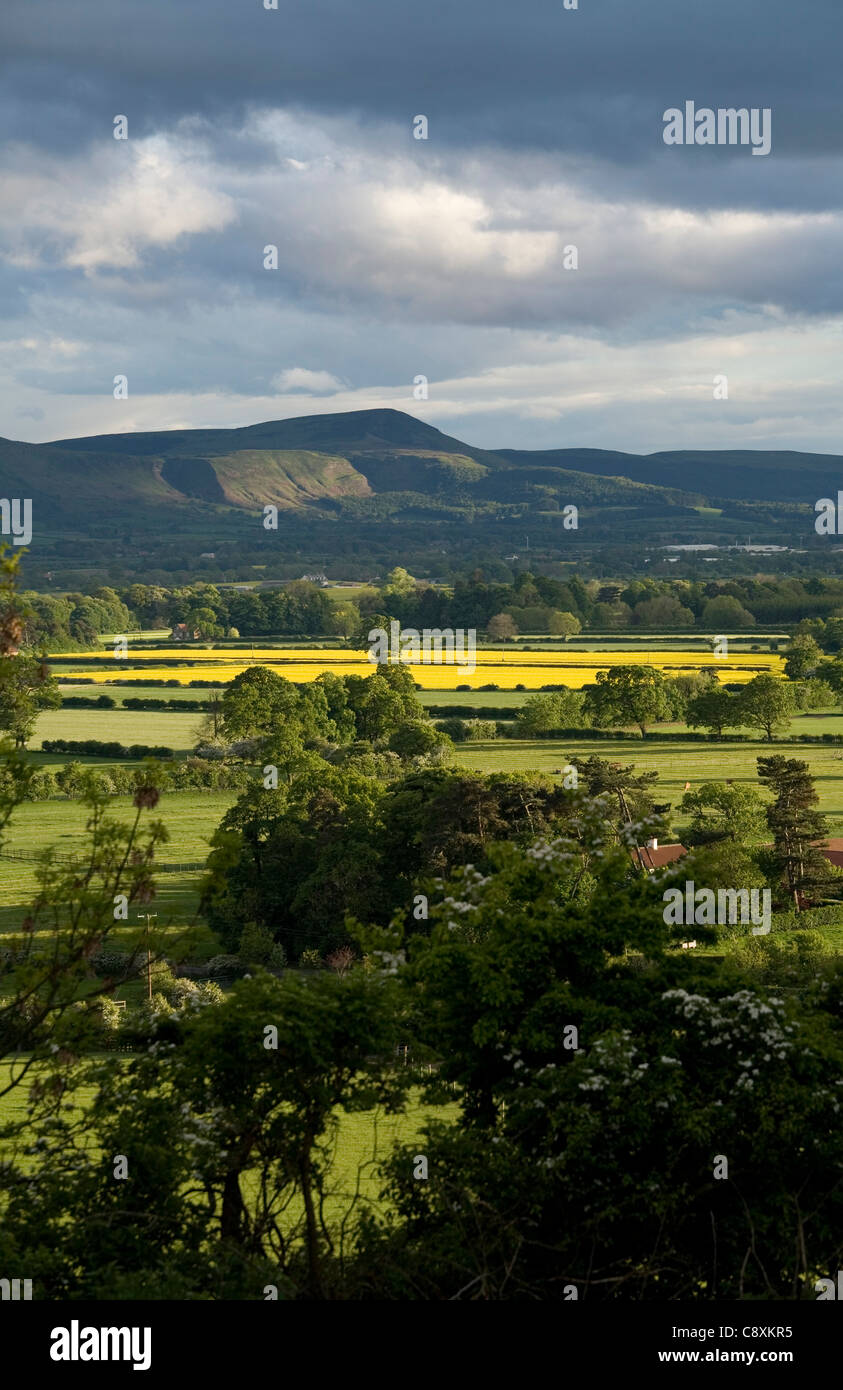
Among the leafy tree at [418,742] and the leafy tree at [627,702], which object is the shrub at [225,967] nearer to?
the leafy tree at [418,742]

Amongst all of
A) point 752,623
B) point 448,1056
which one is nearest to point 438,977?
point 448,1056

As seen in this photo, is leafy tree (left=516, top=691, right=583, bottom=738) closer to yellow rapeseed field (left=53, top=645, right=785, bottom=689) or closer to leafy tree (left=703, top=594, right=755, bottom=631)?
yellow rapeseed field (left=53, top=645, right=785, bottom=689)

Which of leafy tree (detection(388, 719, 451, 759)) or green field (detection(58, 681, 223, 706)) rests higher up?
green field (detection(58, 681, 223, 706))

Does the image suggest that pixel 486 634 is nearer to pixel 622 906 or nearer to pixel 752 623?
pixel 752 623

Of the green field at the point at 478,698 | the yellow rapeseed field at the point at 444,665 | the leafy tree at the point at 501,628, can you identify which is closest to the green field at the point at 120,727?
the yellow rapeseed field at the point at 444,665

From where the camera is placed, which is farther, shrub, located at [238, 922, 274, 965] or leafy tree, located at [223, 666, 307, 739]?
leafy tree, located at [223, 666, 307, 739]

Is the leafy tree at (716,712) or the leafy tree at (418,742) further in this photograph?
the leafy tree at (716,712)

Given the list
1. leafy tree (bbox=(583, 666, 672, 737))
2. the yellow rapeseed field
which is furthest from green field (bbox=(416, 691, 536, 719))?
leafy tree (bbox=(583, 666, 672, 737))

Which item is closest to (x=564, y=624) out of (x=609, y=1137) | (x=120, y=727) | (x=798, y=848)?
(x=120, y=727)

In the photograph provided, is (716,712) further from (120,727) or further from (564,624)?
(564,624)
